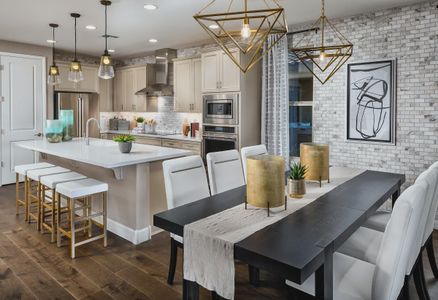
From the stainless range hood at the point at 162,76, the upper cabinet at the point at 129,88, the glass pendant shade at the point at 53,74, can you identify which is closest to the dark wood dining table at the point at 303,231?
the glass pendant shade at the point at 53,74

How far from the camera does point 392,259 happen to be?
4.89 feet

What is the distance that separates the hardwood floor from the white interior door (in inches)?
116

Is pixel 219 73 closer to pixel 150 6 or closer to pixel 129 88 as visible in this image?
pixel 150 6

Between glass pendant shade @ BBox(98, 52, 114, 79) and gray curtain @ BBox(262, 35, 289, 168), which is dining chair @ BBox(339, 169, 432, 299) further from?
glass pendant shade @ BBox(98, 52, 114, 79)

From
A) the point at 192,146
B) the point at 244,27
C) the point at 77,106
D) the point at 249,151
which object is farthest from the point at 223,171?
the point at 77,106

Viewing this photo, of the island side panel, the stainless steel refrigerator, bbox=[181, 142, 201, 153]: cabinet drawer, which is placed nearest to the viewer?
the island side panel

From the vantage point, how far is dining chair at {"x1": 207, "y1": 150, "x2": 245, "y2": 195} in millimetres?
2826

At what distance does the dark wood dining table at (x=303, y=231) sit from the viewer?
1.36m

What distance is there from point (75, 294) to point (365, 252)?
7.01 feet

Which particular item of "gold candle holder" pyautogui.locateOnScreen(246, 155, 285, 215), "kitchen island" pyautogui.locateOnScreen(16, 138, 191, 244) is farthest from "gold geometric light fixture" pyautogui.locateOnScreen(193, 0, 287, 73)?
"kitchen island" pyautogui.locateOnScreen(16, 138, 191, 244)

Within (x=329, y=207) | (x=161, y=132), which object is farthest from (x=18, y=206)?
(x=329, y=207)

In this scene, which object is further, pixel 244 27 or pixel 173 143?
pixel 173 143

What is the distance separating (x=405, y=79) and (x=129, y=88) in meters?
5.44

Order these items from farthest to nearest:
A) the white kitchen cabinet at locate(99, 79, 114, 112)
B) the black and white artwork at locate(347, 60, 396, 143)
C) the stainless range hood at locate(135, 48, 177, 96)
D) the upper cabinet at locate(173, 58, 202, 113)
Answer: the white kitchen cabinet at locate(99, 79, 114, 112) < the stainless range hood at locate(135, 48, 177, 96) < the upper cabinet at locate(173, 58, 202, 113) < the black and white artwork at locate(347, 60, 396, 143)
